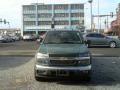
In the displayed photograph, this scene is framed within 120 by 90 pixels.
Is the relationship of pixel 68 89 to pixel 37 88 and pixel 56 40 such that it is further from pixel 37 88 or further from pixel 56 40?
pixel 56 40

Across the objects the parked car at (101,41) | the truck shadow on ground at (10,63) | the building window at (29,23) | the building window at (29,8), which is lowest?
the truck shadow on ground at (10,63)

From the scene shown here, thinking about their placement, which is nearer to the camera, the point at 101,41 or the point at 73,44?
the point at 73,44

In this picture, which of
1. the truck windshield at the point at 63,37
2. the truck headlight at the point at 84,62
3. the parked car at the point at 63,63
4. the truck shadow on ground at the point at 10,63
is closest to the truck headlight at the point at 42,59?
the parked car at the point at 63,63

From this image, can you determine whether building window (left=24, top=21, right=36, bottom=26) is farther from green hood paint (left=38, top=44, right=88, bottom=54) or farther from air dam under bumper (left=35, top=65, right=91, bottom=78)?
air dam under bumper (left=35, top=65, right=91, bottom=78)

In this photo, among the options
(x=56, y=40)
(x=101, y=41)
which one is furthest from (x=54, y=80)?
(x=101, y=41)

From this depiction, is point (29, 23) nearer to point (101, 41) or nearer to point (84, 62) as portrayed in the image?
point (101, 41)

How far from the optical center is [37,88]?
11203 mm

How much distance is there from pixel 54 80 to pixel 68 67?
3.23ft

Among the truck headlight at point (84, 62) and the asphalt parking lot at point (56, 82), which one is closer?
the asphalt parking lot at point (56, 82)

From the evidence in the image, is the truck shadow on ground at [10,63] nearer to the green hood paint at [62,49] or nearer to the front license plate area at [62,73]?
the green hood paint at [62,49]

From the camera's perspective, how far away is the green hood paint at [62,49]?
12211mm

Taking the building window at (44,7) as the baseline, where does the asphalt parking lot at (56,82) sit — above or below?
below

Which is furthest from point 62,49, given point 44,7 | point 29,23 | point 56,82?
point 29,23

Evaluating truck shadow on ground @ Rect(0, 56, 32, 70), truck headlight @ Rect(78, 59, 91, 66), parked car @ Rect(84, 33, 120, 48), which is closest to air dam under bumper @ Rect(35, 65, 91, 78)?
truck headlight @ Rect(78, 59, 91, 66)
